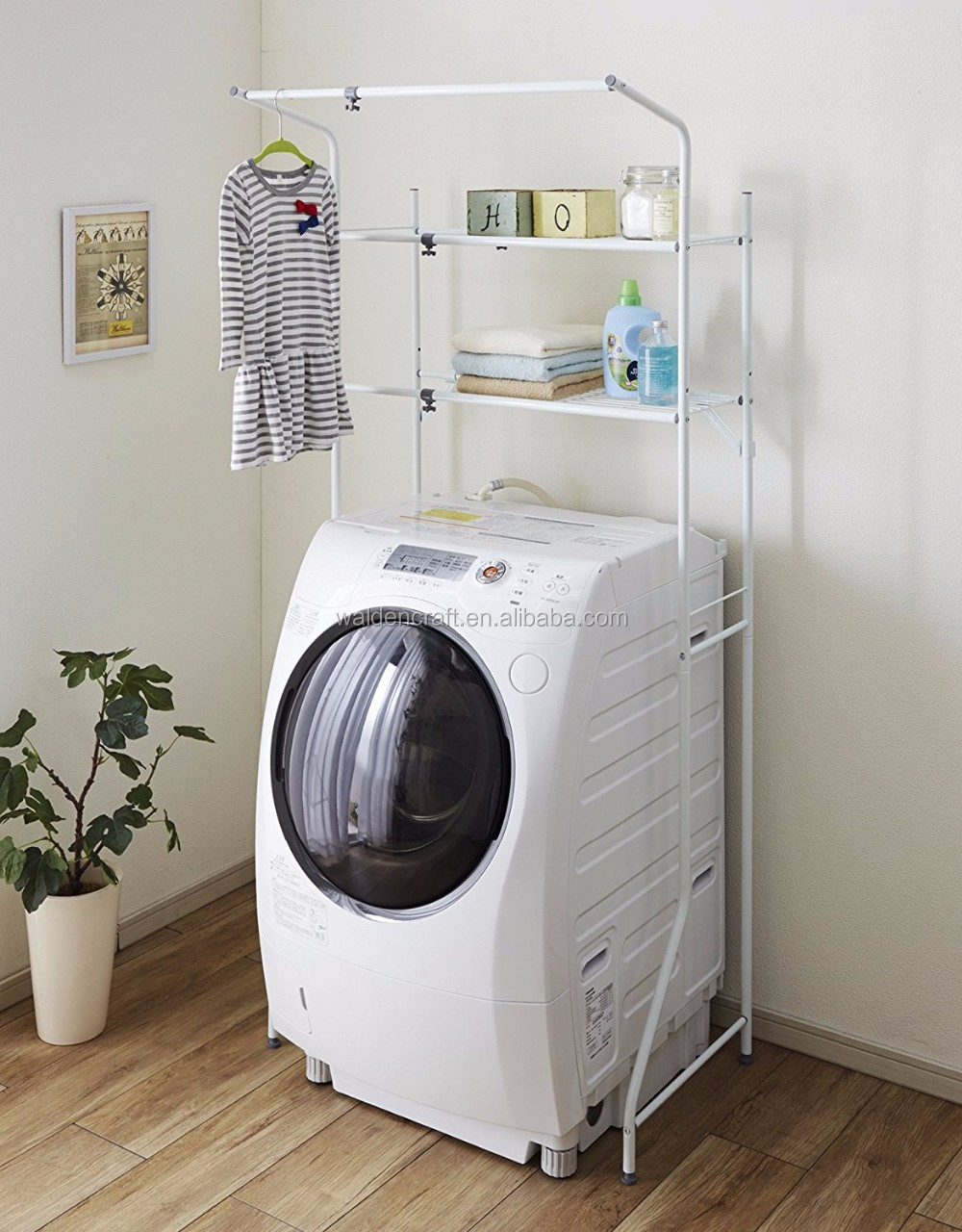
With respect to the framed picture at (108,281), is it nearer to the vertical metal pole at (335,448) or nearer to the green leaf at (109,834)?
the vertical metal pole at (335,448)

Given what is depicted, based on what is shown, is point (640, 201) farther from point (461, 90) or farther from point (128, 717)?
point (128, 717)

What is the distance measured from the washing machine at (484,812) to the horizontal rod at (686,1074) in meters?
0.04

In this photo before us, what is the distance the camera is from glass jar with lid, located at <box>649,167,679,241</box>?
82.7 inches

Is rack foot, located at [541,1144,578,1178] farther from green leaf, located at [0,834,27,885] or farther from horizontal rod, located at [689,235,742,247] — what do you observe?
horizontal rod, located at [689,235,742,247]

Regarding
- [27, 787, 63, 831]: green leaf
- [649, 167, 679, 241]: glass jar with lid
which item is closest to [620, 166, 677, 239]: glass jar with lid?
[649, 167, 679, 241]: glass jar with lid

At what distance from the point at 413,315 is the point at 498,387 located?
1.35ft

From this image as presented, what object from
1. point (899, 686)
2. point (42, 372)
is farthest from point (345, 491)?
point (899, 686)

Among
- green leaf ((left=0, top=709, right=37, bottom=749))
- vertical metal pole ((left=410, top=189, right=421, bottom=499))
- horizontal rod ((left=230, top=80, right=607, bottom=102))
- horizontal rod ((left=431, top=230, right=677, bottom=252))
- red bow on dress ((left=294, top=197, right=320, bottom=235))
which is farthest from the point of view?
vertical metal pole ((left=410, top=189, right=421, bottom=499))

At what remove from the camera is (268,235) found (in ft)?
7.30

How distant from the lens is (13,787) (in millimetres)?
2346

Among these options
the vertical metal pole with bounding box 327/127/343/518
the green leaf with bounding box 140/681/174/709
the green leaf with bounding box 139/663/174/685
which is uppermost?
the vertical metal pole with bounding box 327/127/343/518

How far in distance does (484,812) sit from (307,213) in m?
1.01

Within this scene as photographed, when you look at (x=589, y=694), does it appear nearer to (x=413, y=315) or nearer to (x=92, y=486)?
(x=413, y=315)

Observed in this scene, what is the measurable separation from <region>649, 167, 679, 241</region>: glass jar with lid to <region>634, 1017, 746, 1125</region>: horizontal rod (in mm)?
1355
